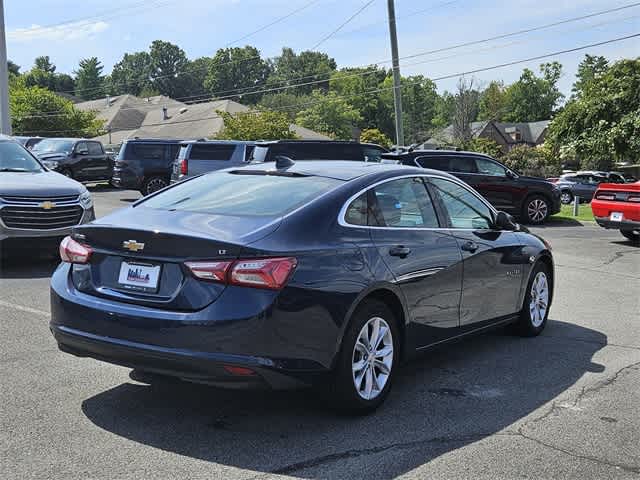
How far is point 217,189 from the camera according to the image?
5.64 m

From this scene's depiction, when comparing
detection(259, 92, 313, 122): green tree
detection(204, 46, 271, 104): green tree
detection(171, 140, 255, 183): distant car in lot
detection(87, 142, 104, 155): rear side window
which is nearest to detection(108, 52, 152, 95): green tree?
detection(204, 46, 271, 104): green tree

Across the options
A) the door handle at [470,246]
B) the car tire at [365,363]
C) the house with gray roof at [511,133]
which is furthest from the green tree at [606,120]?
the house with gray roof at [511,133]

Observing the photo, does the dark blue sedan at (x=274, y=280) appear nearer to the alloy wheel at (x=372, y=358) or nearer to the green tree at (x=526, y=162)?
the alloy wheel at (x=372, y=358)

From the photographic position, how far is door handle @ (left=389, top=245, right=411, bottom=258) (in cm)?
531

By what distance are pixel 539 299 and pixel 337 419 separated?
132 inches

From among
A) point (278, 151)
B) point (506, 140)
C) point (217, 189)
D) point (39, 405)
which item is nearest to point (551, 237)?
point (278, 151)

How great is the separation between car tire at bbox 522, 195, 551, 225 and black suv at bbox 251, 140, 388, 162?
4.17 meters

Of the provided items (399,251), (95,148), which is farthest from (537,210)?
(95,148)

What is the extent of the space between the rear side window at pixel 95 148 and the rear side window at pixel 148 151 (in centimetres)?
481

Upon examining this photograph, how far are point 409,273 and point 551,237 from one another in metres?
12.9

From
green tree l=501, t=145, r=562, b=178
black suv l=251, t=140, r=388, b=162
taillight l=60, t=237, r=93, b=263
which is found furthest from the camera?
green tree l=501, t=145, r=562, b=178

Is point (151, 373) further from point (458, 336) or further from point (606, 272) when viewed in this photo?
point (606, 272)

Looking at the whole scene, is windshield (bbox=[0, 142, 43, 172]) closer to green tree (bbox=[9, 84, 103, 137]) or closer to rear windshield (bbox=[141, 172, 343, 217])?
rear windshield (bbox=[141, 172, 343, 217])

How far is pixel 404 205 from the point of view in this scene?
5805 mm
